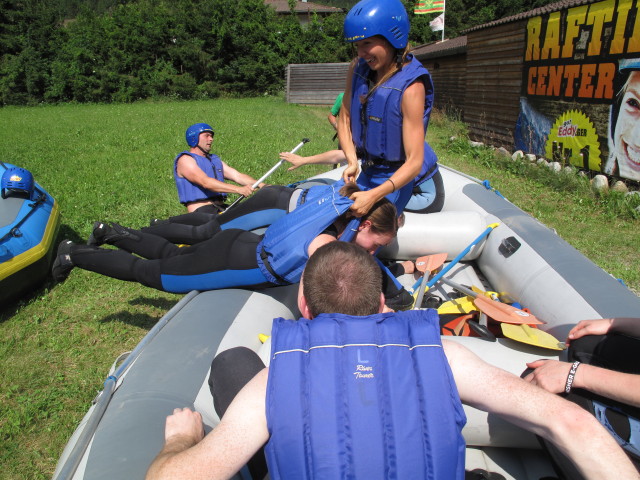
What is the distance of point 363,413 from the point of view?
1.12 metres

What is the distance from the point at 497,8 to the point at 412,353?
36.4 meters

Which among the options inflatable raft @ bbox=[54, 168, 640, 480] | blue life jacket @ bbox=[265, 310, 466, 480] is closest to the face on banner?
inflatable raft @ bbox=[54, 168, 640, 480]

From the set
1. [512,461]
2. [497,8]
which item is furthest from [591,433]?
[497,8]

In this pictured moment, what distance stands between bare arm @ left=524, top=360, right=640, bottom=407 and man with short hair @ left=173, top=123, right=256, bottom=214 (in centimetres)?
286

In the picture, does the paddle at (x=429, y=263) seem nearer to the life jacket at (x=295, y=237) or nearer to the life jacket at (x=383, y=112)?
the life jacket at (x=383, y=112)

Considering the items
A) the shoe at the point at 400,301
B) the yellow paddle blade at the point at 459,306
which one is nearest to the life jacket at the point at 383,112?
the shoe at the point at 400,301

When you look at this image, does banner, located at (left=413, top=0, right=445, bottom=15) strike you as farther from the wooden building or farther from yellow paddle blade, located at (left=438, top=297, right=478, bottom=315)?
yellow paddle blade, located at (left=438, top=297, right=478, bottom=315)

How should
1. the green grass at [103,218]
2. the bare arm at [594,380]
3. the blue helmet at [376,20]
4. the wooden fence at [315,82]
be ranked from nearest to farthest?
1. the bare arm at [594,380]
2. the blue helmet at [376,20]
3. the green grass at [103,218]
4. the wooden fence at [315,82]

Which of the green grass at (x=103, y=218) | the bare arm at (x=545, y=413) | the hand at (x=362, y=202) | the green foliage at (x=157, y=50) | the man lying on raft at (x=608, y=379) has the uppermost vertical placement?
the green foliage at (x=157, y=50)

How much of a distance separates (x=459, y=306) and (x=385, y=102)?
124cm

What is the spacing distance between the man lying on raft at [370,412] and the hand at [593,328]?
2.48 ft

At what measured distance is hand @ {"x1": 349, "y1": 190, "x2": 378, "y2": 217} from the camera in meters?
2.40

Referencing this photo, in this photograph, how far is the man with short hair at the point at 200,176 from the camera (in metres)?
3.95

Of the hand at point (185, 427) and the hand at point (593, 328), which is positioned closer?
the hand at point (185, 427)
